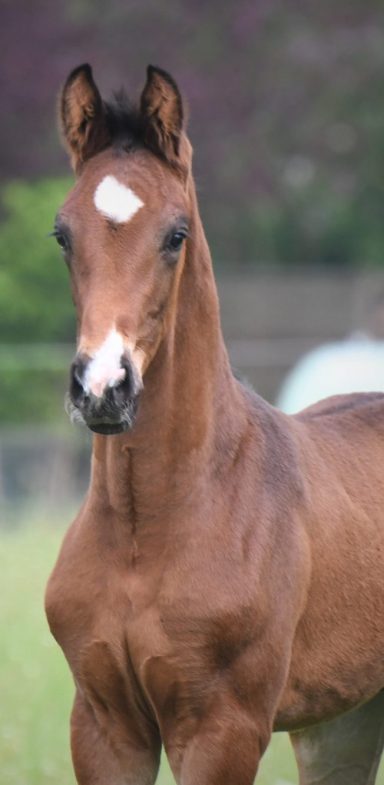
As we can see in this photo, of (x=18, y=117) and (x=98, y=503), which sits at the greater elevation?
(x=18, y=117)

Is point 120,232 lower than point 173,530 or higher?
higher

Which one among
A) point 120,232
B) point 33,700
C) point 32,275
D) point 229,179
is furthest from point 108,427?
point 229,179

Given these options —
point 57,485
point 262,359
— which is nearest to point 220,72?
point 262,359

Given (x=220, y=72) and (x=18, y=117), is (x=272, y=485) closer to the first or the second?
(x=18, y=117)

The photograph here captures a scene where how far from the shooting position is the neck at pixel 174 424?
5348mm

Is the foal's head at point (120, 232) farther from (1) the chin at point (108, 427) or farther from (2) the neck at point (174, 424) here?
(2) the neck at point (174, 424)

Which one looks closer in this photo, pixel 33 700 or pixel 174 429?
pixel 174 429

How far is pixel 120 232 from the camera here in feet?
16.4

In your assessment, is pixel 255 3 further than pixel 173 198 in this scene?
Yes

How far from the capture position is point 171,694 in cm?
518

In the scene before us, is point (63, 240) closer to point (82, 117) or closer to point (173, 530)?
point (82, 117)

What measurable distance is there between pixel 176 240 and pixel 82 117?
502 mm

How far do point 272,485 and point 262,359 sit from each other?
489 inches

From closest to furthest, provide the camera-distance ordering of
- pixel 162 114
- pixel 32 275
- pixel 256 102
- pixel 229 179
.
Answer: pixel 162 114 < pixel 32 275 < pixel 256 102 < pixel 229 179
